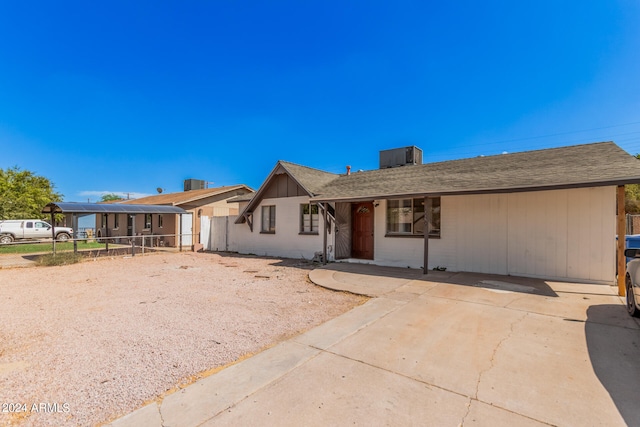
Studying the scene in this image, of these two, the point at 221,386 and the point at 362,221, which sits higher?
the point at 362,221

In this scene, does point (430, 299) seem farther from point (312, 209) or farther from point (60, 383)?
point (312, 209)

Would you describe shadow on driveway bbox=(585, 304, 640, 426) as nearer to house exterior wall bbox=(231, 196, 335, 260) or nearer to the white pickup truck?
house exterior wall bbox=(231, 196, 335, 260)

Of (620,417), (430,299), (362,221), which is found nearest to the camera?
(620,417)

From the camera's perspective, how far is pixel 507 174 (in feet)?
30.1

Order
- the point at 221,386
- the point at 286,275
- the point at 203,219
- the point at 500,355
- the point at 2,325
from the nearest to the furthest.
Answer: the point at 221,386 < the point at 500,355 < the point at 2,325 < the point at 286,275 < the point at 203,219

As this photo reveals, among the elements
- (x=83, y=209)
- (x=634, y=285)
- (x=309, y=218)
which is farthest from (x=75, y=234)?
(x=634, y=285)

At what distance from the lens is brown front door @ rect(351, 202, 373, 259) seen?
39.2 ft

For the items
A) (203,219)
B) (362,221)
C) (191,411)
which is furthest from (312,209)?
(191,411)

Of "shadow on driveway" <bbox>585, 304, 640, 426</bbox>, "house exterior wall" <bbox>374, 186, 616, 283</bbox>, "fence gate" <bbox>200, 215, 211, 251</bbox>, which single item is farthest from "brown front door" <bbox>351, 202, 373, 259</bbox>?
"fence gate" <bbox>200, 215, 211, 251</bbox>

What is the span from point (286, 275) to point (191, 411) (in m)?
6.91

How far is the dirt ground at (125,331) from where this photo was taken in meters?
2.92

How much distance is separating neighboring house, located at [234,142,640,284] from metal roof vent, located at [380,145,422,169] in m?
3.13

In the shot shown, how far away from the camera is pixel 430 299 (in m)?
6.30

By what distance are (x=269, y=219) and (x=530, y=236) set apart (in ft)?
35.3
